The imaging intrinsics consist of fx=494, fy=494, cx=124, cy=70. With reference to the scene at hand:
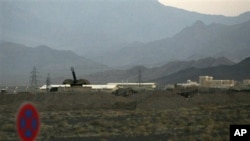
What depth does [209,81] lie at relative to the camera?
6038 inches

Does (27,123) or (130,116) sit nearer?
(27,123)

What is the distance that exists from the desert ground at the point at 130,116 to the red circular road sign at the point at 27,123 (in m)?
19.7

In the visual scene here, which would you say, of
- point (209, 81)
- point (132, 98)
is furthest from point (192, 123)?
point (209, 81)

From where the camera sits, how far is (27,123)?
741 cm

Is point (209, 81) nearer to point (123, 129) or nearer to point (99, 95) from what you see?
point (99, 95)

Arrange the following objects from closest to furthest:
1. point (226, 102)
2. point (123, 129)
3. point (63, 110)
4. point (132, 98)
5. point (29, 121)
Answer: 1. point (29, 121)
2. point (123, 129)
3. point (63, 110)
4. point (226, 102)
5. point (132, 98)

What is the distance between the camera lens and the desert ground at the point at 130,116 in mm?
31492

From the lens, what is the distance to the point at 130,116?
163 feet

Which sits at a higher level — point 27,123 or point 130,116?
point 27,123

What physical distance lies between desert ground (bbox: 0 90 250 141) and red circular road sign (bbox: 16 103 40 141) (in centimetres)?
1968

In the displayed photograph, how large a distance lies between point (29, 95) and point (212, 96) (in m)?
27.8

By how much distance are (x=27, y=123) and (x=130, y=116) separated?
42373 mm

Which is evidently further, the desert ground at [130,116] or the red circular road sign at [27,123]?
the desert ground at [130,116]

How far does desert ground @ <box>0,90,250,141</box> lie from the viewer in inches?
1240
